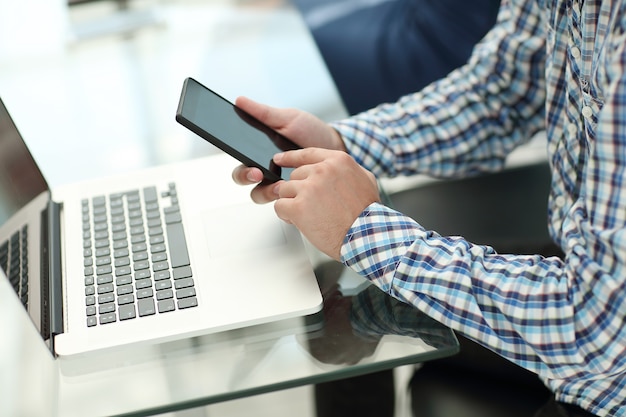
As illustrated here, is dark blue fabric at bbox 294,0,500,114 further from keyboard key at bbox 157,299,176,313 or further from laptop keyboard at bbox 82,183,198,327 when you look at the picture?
keyboard key at bbox 157,299,176,313

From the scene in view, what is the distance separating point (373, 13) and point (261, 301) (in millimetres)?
1020

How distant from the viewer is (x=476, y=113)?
1160 mm

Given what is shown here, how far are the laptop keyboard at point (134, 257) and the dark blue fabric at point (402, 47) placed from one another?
0.63m

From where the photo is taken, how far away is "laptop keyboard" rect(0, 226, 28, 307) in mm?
839

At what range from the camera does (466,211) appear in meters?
1.21

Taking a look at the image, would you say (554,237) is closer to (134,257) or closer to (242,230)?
(242,230)

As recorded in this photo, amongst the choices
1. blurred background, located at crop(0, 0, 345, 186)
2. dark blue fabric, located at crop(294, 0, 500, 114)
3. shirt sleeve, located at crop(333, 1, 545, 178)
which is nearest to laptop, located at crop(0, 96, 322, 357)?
blurred background, located at crop(0, 0, 345, 186)

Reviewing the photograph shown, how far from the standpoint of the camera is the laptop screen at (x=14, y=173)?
919mm

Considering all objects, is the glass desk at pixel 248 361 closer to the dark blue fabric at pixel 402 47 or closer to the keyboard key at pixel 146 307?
the keyboard key at pixel 146 307

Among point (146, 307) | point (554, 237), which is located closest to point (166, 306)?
point (146, 307)

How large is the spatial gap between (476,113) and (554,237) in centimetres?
21

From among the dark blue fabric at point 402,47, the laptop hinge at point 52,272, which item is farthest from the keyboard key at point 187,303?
the dark blue fabric at point 402,47

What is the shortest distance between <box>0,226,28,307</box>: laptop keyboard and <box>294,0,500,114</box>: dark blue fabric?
78cm

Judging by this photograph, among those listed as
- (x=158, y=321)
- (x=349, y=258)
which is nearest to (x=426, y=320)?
(x=349, y=258)
